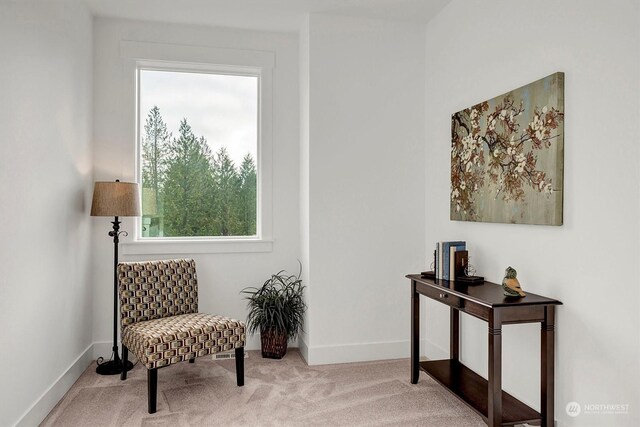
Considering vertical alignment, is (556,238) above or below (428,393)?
above

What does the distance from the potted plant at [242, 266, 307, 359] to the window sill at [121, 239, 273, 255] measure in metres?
0.32

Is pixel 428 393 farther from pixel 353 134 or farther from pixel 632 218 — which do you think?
pixel 353 134

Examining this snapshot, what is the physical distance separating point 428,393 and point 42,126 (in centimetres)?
291

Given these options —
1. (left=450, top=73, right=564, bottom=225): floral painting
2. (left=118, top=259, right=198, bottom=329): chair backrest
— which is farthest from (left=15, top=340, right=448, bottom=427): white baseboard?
(left=450, top=73, right=564, bottom=225): floral painting

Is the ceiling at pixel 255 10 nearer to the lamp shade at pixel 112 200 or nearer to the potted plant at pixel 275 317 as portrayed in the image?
the lamp shade at pixel 112 200

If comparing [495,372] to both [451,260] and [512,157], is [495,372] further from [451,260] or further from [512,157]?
[512,157]

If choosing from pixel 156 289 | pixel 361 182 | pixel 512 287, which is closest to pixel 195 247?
pixel 156 289

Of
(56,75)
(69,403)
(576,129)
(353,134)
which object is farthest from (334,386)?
(56,75)

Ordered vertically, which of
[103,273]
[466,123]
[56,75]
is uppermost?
[56,75]

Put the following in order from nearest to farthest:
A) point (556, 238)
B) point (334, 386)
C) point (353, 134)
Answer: point (556, 238), point (334, 386), point (353, 134)

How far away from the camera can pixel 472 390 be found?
2.78m

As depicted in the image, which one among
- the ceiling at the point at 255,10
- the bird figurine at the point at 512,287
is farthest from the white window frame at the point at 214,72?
the bird figurine at the point at 512,287

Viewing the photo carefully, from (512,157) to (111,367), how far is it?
3.14 meters

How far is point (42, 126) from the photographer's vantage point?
2754 millimetres
